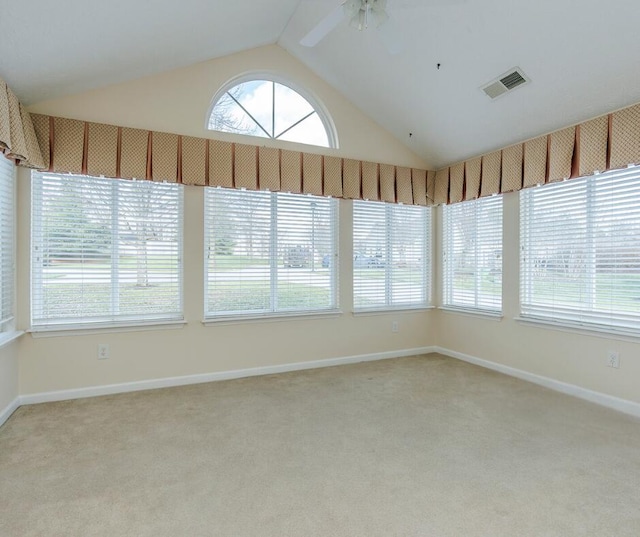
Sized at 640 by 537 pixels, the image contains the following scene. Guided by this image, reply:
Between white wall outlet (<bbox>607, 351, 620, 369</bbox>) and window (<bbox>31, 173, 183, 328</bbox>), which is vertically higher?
window (<bbox>31, 173, 183, 328</bbox>)

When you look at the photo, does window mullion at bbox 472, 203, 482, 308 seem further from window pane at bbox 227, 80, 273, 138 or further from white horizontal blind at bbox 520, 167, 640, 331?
window pane at bbox 227, 80, 273, 138

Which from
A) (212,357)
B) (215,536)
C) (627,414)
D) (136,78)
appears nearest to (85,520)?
(215,536)

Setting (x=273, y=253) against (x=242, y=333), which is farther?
(x=273, y=253)

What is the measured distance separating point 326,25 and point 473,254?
9.96ft

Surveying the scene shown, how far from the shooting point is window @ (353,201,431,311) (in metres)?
4.49

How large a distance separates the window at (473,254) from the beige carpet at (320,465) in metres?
1.25

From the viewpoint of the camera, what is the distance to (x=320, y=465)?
2.19 meters

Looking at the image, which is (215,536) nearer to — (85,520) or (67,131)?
(85,520)

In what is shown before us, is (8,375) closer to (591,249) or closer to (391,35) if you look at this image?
(391,35)

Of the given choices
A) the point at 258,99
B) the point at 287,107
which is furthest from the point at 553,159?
the point at 258,99

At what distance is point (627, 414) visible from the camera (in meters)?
2.97

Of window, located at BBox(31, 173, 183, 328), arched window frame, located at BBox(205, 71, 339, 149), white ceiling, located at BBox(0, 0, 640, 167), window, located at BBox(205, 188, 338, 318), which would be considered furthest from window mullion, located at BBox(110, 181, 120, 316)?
arched window frame, located at BBox(205, 71, 339, 149)

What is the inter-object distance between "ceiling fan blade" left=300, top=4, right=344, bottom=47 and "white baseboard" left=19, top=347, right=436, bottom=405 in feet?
9.83

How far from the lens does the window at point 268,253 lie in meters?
3.79
